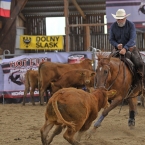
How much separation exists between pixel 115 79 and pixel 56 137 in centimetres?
159

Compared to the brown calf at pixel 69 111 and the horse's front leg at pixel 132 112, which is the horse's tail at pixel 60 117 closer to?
the brown calf at pixel 69 111

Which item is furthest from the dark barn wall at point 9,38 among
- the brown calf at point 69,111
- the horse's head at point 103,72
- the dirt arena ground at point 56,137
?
the brown calf at point 69,111

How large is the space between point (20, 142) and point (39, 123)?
2.62 metres

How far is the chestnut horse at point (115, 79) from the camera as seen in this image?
8.51 meters

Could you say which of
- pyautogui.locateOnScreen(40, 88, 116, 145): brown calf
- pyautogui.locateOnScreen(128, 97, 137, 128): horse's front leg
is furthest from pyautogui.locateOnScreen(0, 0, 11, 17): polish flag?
pyautogui.locateOnScreen(40, 88, 116, 145): brown calf

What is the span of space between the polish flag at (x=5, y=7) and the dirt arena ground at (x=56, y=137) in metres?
6.96

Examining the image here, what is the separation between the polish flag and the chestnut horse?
10.9m

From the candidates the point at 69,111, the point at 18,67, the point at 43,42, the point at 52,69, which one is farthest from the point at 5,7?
the point at 69,111

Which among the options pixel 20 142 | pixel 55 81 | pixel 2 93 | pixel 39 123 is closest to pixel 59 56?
pixel 55 81

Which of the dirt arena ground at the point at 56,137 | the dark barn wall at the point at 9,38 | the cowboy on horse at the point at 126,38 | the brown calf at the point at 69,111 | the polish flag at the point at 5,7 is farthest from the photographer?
the dark barn wall at the point at 9,38

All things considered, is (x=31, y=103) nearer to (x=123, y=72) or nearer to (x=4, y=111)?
(x=4, y=111)

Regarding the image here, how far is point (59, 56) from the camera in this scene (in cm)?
1588

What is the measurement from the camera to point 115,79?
352 inches

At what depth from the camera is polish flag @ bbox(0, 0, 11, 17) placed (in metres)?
19.3
